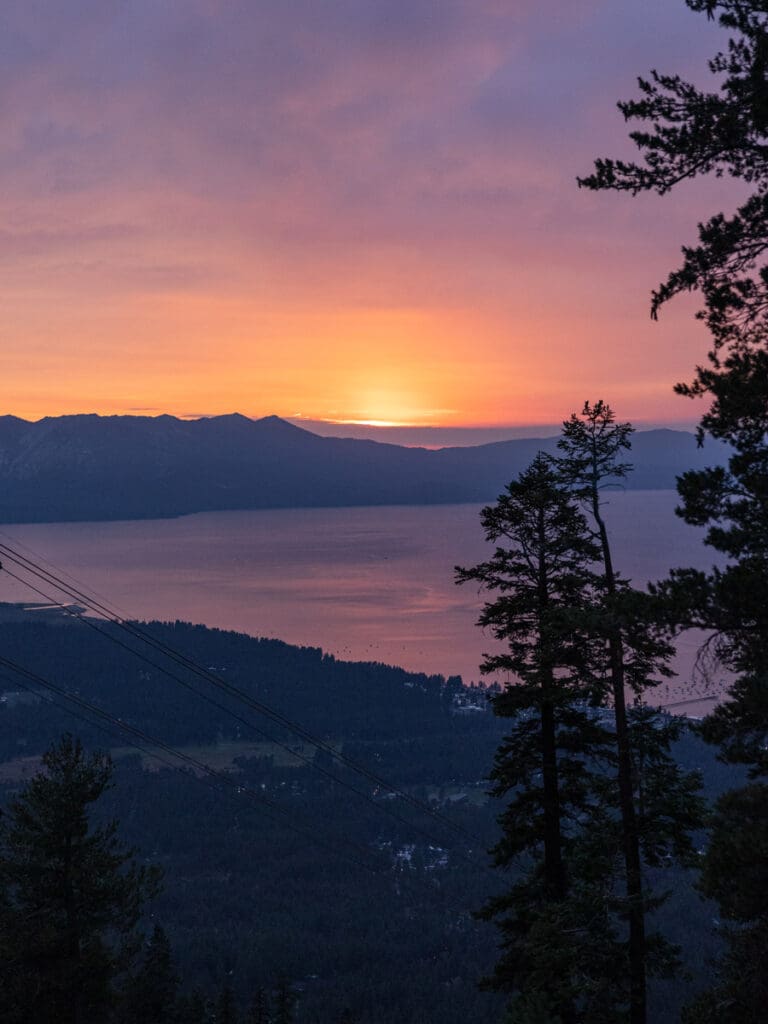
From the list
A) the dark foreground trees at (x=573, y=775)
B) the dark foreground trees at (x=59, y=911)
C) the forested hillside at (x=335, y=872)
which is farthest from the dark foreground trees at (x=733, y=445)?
Result: the forested hillside at (x=335, y=872)

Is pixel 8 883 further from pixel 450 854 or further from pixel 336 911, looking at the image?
pixel 450 854

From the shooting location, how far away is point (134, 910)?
20156mm

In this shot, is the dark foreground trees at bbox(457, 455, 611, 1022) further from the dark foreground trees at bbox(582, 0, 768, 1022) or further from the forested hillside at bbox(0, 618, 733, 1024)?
the forested hillside at bbox(0, 618, 733, 1024)

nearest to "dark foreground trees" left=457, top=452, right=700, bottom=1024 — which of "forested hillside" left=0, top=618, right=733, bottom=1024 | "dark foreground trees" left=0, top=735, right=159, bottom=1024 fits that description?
"dark foreground trees" left=0, top=735, right=159, bottom=1024

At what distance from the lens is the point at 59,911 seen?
18.8 meters

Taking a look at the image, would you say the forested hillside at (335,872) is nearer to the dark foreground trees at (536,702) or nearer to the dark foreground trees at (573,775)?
the dark foreground trees at (536,702)

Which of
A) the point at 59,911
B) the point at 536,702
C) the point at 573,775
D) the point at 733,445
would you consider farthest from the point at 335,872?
the point at 733,445

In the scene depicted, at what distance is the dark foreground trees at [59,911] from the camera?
58.7ft

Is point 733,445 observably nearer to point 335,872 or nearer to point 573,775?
point 573,775

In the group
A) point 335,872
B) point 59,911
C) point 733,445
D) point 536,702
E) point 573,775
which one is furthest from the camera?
point 335,872

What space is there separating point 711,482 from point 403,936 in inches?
4555

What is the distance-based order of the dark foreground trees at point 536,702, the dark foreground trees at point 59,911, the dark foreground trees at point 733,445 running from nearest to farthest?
the dark foreground trees at point 733,445 → the dark foreground trees at point 536,702 → the dark foreground trees at point 59,911

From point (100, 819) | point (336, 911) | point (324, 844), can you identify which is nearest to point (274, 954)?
point (336, 911)

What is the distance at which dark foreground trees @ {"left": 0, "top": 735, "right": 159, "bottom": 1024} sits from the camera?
17906 millimetres
